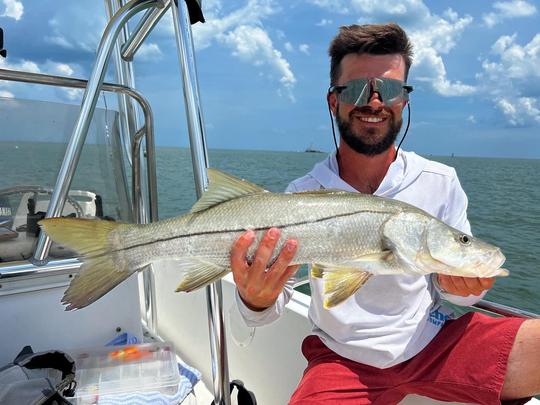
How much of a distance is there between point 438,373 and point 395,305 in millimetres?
353

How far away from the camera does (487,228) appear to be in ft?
50.8

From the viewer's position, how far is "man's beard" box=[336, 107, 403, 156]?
7.84 feet

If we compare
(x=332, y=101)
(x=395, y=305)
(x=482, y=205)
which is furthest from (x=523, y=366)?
(x=482, y=205)

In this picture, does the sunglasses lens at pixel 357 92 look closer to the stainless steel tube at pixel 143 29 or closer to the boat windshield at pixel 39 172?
the stainless steel tube at pixel 143 29

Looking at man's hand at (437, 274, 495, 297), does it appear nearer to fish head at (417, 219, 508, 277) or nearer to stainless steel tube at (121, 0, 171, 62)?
fish head at (417, 219, 508, 277)

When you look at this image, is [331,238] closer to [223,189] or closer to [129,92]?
[223,189]

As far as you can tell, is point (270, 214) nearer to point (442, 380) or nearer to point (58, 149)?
point (442, 380)

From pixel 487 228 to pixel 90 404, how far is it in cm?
1565

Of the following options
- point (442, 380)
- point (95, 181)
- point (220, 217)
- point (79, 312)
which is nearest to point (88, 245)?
point (220, 217)

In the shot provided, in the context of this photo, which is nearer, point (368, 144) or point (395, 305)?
point (395, 305)

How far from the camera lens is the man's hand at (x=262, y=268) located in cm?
171

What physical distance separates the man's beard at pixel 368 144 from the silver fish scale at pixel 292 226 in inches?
27.5

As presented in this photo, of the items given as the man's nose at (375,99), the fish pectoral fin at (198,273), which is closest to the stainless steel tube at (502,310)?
the man's nose at (375,99)

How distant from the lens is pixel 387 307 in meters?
2.21
